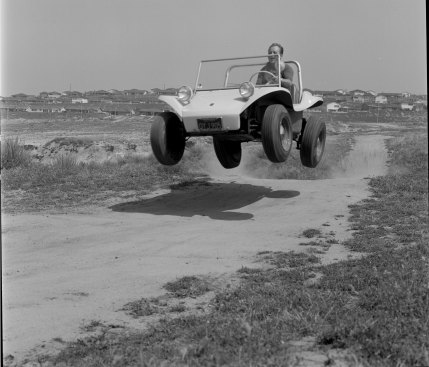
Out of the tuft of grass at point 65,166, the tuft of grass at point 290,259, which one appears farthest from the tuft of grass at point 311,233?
the tuft of grass at point 65,166

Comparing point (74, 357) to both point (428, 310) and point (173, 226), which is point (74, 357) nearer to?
point (428, 310)

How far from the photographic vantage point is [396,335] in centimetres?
327

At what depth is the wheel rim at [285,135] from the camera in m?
8.00

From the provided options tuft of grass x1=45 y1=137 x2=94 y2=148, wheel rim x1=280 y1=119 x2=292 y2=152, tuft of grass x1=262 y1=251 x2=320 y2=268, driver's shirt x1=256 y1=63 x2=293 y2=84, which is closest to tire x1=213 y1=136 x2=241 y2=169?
driver's shirt x1=256 y1=63 x2=293 y2=84

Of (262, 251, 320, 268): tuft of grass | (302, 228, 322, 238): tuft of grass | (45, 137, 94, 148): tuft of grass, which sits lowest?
(262, 251, 320, 268): tuft of grass

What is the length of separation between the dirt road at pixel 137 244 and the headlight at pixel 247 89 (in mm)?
1668

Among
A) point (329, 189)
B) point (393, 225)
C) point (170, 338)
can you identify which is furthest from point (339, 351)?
point (329, 189)

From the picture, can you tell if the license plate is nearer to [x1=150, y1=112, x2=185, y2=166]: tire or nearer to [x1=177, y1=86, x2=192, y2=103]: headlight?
[x1=177, y1=86, x2=192, y2=103]: headlight

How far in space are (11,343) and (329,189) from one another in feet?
23.9

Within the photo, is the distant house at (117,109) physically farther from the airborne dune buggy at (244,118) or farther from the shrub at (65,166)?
the airborne dune buggy at (244,118)

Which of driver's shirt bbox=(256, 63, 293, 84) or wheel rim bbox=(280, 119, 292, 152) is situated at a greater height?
driver's shirt bbox=(256, 63, 293, 84)

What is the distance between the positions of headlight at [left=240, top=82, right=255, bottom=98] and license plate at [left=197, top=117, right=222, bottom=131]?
502 millimetres

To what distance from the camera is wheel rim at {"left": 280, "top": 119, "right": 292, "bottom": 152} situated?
800 centimetres

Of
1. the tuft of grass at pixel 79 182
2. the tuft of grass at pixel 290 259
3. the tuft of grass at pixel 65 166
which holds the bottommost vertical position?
the tuft of grass at pixel 290 259
